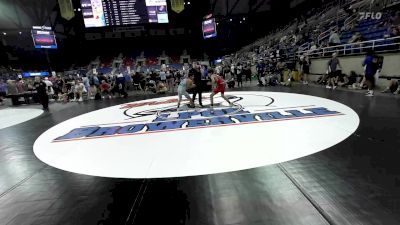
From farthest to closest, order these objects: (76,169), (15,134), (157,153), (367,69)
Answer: (367,69) → (15,134) → (157,153) → (76,169)

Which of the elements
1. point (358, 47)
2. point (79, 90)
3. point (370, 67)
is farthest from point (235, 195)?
point (79, 90)

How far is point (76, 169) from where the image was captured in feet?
11.5

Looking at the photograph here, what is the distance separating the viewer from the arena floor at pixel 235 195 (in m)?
Result: 2.15

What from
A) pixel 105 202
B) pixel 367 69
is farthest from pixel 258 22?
pixel 105 202

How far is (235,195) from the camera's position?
8.23 ft

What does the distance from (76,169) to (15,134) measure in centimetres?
399

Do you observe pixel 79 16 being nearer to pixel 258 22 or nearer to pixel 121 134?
pixel 258 22

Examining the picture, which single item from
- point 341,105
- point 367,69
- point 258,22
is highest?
point 258,22

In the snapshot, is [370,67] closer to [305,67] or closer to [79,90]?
[305,67]

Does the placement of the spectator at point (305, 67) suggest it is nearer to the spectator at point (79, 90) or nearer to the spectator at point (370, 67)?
the spectator at point (370, 67)

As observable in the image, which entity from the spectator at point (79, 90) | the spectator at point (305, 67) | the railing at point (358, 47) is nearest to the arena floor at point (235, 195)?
the railing at point (358, 47)

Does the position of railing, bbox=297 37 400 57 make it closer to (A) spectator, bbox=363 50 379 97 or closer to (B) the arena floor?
(A) spectator, bbox=363 50 379 97

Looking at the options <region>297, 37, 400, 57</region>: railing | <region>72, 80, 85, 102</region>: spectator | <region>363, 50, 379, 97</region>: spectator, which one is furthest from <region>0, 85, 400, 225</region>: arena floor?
<region>72, 80, 85, 102</region>: spectator

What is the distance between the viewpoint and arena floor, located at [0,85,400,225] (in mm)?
2146
